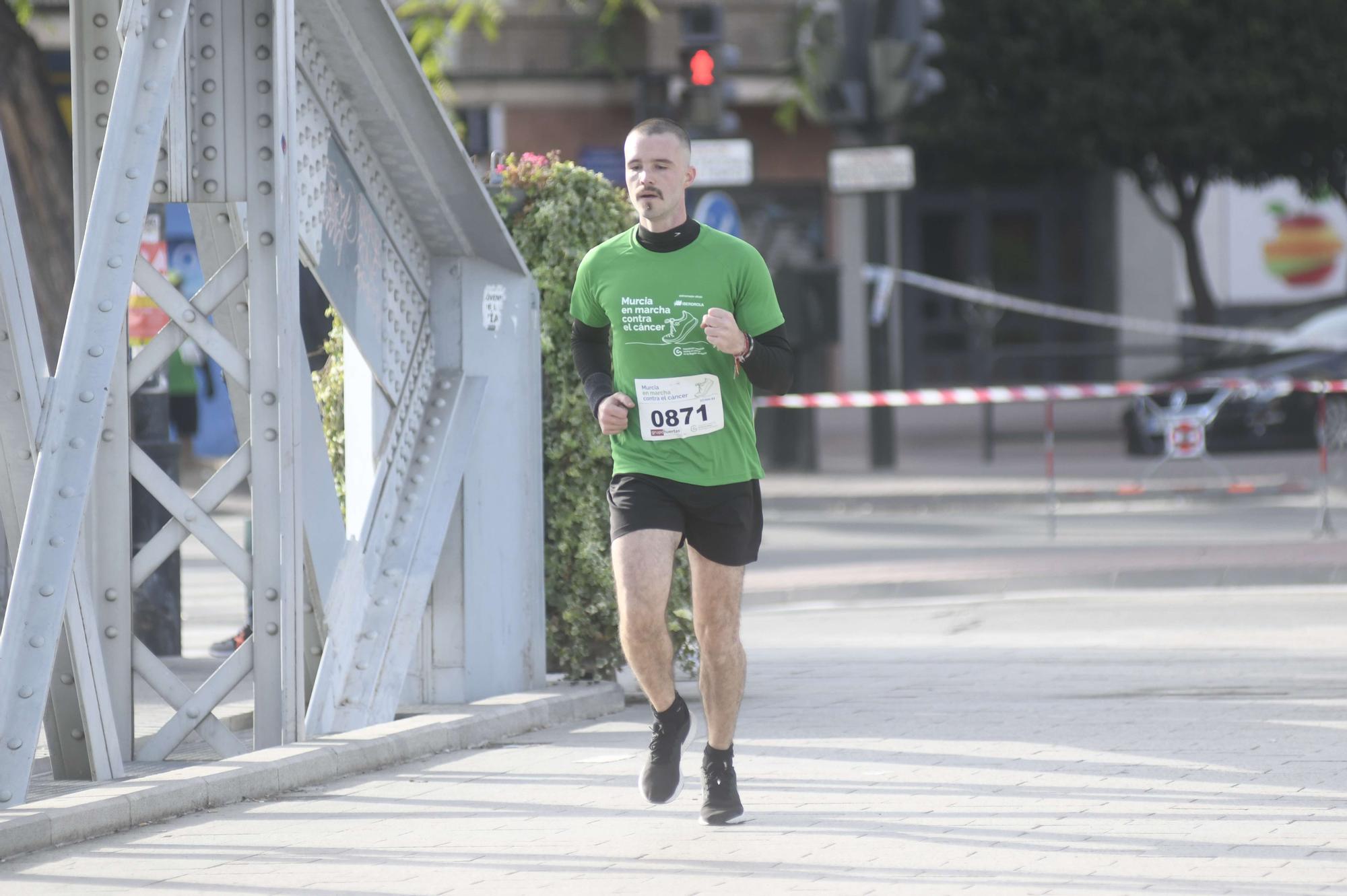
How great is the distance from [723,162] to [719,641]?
38.5 feet

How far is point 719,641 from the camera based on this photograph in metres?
A: 5.82

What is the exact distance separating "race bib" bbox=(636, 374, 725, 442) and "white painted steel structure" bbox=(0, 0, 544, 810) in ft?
3.81

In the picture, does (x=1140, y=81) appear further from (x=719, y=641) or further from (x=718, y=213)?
(x=719, y=641)

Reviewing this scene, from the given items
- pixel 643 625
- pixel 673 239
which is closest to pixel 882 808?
pixel 643 625

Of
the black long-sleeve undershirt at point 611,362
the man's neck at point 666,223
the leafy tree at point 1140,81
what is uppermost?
the leafy tree at point 1140,81

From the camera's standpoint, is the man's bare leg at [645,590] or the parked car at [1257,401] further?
the parked car at [1257,401]

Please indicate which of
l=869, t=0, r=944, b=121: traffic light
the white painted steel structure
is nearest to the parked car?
l=869, t=0, r=944, b=121: traffic light

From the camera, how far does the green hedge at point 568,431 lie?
7875 millimetres

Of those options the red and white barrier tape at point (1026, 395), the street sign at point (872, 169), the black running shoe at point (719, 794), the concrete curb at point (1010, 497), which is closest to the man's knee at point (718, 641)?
the black running shoe at point (719, 794)

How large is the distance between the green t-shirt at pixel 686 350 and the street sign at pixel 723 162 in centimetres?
1144

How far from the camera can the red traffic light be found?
58.0 ft

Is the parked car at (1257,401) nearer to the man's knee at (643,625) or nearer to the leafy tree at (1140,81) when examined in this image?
the leafy tree at (1140,81)

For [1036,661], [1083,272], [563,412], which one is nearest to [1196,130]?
[1083,272]

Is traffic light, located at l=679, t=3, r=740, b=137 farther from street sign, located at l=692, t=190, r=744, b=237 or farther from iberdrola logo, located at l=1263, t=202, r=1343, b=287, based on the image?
iberdrola logo, located at l=1263, t=202, r=1343, b=287
